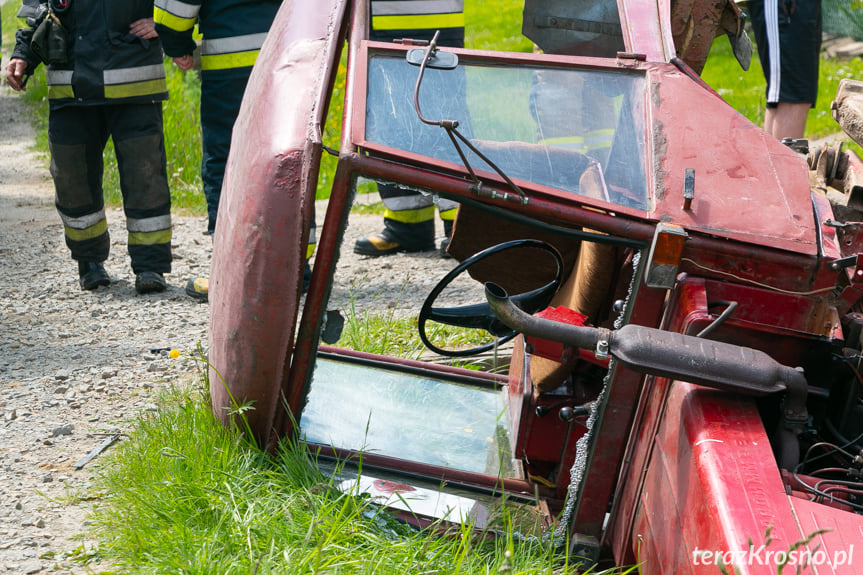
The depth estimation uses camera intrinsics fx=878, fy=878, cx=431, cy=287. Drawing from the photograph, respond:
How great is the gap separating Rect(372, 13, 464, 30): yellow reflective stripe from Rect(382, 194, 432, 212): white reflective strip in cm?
107

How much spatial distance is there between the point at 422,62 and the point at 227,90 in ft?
9.01

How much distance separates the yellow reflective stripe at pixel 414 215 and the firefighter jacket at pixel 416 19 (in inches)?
43.2

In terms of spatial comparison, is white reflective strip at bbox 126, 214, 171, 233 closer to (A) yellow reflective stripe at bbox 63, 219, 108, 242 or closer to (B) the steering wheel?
(A) yellow reflective stripe at bbox 63, 219, 108, 242

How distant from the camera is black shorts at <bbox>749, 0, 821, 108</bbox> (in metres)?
4.77

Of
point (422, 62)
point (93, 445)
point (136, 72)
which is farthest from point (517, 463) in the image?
point (136, 72)

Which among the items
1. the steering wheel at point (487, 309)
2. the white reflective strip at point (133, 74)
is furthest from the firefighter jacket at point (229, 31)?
the steering wheel at point (487, 309)

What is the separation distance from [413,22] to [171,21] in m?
1.34

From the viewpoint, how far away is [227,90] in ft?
15.4

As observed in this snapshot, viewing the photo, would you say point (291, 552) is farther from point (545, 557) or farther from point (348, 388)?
point (348, 388)

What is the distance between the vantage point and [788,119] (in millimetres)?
5008

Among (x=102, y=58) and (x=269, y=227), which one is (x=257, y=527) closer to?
(x=269, y=227)

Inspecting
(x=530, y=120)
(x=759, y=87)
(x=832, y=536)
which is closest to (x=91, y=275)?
(x=530, y=120)

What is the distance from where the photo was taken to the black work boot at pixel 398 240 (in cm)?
577

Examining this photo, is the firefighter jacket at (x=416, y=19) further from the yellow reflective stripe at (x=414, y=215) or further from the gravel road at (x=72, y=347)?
the gravel road at (x=72, y=347)
